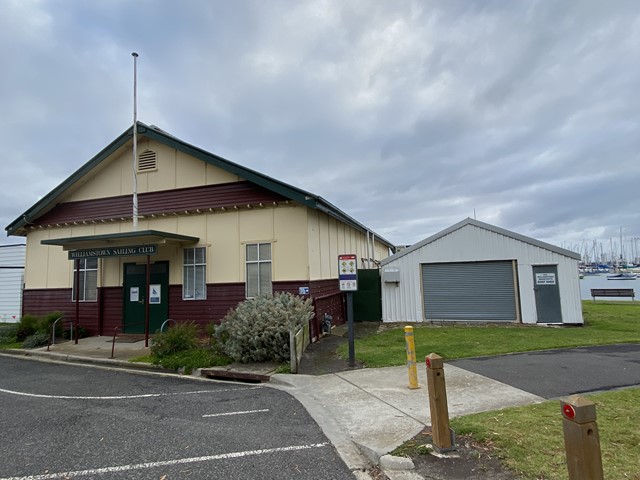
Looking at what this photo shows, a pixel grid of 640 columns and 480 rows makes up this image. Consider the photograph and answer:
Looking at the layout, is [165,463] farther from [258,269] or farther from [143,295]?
[143,295]

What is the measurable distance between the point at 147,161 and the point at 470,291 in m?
12.6

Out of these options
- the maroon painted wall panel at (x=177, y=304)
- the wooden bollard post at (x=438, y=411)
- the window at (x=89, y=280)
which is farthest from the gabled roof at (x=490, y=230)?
the wooden bollard post at (x=438, y=411)

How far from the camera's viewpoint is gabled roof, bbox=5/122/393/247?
11148 millimetres

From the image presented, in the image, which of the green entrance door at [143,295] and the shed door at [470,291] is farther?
the shed door at [470,291]

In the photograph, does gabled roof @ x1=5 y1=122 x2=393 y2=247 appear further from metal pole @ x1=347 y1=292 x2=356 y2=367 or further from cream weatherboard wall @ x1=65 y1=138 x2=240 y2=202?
metal pole @ x1=347 y1=292 x2=356 y2=367

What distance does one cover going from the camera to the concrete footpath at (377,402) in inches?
168

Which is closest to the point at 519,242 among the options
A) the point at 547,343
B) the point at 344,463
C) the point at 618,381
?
the point at 547,343

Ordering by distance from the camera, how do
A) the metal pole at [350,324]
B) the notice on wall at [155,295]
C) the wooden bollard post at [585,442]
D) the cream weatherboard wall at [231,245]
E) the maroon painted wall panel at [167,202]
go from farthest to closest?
the notice on wall at [155,295] < the maroon painted wall panel at [167,202] < the cream weatherboard wall at [231,245] < the metal pole at [350,324] < the wooden bollard post at [585,442]

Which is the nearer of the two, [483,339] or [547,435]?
[547,435]

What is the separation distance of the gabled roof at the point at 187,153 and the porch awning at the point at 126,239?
2.57 meters

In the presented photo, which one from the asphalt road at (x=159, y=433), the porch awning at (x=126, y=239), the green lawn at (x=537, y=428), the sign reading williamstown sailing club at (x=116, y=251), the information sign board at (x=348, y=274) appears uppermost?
the porch awning at (x=126, y=239)

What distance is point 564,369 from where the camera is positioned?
290 inches

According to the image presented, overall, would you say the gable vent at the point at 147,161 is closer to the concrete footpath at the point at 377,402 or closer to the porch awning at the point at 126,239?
the porch awning at the point at 126,239

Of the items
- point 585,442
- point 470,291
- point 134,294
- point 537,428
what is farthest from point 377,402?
point 134,294
